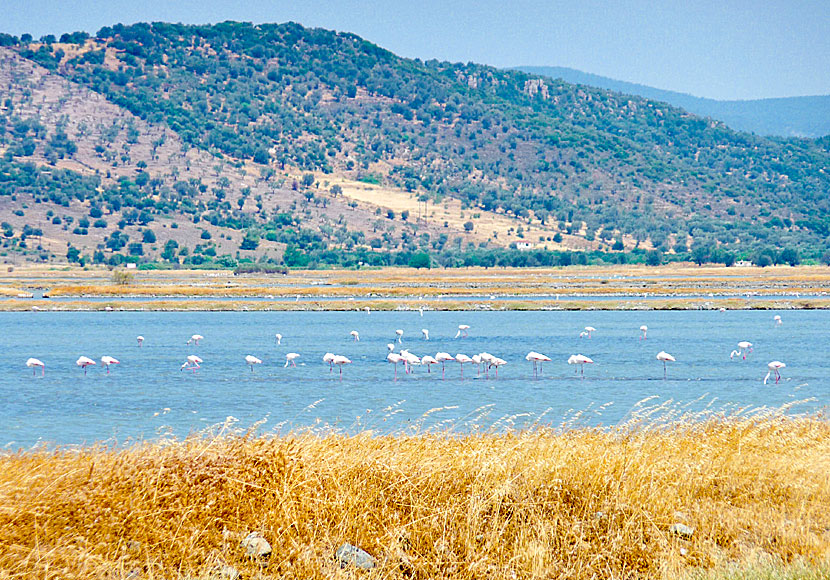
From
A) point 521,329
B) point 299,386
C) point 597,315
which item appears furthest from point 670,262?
point 299,386

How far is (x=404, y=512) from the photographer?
801 centimetres

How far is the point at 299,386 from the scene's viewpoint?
27281mm

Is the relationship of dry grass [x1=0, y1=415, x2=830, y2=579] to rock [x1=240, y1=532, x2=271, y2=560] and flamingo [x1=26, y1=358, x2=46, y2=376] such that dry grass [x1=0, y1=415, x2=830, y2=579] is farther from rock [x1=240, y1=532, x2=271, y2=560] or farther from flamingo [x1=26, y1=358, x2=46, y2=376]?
flamingo [x1=26, y1=358, x2=46, y2=376]

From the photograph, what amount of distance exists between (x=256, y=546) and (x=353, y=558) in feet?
2.63

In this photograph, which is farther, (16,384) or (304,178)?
(304,178)

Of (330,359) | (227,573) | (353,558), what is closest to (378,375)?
(330,359)

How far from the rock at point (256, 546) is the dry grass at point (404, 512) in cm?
8

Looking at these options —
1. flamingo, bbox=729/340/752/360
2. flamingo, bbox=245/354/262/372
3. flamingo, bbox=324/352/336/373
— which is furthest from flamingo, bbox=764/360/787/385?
flamingo, bbox=245/354/262/372

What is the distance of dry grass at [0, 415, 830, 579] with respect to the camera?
7137mm

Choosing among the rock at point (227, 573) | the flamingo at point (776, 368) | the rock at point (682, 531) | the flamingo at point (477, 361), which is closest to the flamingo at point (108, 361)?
the flamingo at point (477, 361)

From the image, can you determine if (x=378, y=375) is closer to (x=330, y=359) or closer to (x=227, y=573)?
(x=330, y=359)

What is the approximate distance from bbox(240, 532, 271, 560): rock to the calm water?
326 centimetres

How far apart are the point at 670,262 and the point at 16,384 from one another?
413 ft

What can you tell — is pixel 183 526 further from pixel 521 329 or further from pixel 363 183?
pixel 363 183
